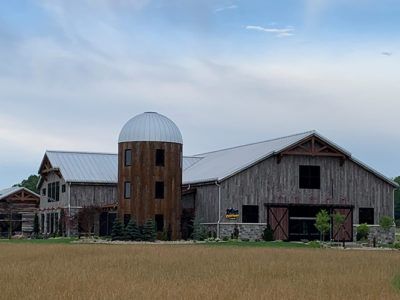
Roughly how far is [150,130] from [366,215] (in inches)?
683

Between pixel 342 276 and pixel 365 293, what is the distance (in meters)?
4.94

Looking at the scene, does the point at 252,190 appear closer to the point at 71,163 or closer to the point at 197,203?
the point at 197,203

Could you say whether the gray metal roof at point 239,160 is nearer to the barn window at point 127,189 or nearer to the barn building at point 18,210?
the barn window at point 127,189

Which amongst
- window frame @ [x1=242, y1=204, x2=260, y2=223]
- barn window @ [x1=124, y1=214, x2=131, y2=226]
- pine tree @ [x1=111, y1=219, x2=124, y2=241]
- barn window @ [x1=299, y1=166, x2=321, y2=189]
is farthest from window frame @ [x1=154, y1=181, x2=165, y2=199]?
barn window @ [x1=299, y1=166, x2=321, y2=189]

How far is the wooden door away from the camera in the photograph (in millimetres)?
60894

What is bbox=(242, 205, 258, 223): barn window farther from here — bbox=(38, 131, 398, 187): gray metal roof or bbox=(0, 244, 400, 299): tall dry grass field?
bbox=(0, 244, 400, 299): tall dry grass field

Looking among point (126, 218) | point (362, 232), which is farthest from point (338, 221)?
point (126, 218)

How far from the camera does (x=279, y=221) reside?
6022 centimetres

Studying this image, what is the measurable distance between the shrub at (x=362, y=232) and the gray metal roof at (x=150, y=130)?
14.2m

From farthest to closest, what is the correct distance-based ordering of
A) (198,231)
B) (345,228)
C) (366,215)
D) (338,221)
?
(366,215) → (345,228) → (198,231) → (338,221)

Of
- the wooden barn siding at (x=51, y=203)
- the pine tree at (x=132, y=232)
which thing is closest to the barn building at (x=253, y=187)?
the pine tree at (x=132, y=232)

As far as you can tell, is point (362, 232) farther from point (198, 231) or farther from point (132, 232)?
point (132, 232)

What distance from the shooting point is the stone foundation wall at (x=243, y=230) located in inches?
2309

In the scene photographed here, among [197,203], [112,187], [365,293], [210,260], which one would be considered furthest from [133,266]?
[112,187]
